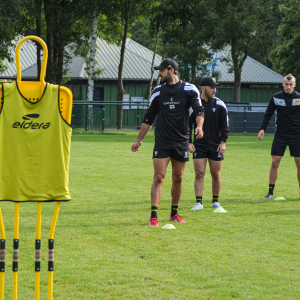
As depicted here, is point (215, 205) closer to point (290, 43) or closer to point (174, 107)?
point (174, 107)

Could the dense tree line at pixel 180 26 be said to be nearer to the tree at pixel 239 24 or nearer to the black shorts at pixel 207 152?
the tree at pixel 239 24

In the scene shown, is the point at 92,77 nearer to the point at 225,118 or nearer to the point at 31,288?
the point at 225,118

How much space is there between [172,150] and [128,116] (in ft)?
97.1

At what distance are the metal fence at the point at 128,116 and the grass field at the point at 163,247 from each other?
70.1 ft

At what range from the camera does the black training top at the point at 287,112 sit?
9.10 metres

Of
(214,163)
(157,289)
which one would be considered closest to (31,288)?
(157,289)

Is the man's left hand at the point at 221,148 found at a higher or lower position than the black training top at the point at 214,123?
lower

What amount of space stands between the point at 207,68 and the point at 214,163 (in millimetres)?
30201

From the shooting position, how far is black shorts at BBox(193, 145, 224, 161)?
8266mm

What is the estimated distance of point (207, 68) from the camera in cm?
3769

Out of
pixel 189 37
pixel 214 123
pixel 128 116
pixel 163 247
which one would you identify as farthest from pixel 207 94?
pixel 189 37

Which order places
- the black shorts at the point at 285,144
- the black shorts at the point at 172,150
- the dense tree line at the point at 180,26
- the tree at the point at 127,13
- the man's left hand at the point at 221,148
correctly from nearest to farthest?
the black shorts at the point at 172,150, the man's left hand at the point at 221,148, the black shorts at the point at 285,144, the dense tree line at the point at 180,26, the tree at the point at 127,13

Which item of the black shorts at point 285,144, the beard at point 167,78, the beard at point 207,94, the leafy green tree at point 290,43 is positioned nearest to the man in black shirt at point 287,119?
the black shorts at point 285,144

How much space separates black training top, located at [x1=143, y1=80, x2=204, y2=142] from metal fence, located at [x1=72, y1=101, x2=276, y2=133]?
24.4 metres
